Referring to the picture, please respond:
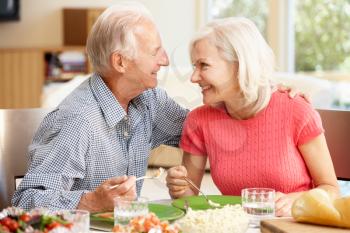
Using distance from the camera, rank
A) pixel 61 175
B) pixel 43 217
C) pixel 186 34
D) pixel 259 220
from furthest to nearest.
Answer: pixel 186 34 → pixel 61 175 → pixel 259 220 → pixel 43 217

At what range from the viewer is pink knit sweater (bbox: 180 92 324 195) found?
2230 mm

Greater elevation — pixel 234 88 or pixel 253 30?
pixel 253 30

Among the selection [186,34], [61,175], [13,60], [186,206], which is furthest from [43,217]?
[13,60]

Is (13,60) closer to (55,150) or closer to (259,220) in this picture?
(55,150)

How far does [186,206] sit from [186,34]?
218 inches

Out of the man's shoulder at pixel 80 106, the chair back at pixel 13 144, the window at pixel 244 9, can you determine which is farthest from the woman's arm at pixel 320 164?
the window at pixel 244 9

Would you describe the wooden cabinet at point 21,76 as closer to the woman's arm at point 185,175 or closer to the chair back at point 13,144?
the chair back at point 13,144

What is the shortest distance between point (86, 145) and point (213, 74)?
40 centimetres

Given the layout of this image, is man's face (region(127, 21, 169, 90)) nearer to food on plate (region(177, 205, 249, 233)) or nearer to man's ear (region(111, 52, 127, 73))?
man's ear (region(111, 52, 127, 73))

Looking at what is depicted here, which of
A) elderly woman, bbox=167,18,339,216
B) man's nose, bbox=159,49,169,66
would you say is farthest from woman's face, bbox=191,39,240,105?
man's nose, bbox=159,49,169,66

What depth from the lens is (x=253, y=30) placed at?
7.37 feet

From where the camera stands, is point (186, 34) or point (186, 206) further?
point (186, 34)

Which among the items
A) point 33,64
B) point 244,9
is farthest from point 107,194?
point 33,64

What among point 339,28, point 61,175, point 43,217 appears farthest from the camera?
point 339,28
